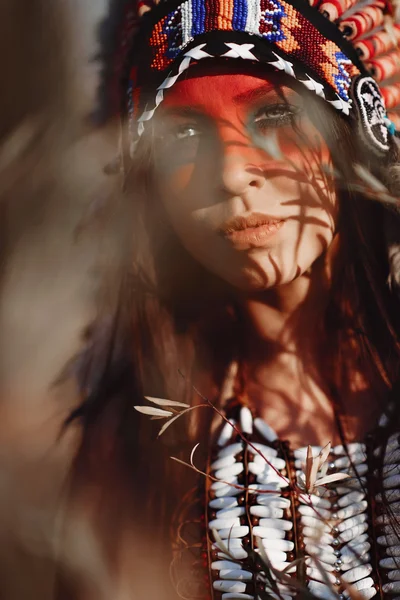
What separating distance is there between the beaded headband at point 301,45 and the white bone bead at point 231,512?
1.51 ft

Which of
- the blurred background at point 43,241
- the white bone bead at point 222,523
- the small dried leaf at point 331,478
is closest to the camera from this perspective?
the small dried leaf at point 331,478

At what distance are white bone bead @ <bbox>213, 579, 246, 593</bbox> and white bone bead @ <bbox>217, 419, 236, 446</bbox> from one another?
0.16 m

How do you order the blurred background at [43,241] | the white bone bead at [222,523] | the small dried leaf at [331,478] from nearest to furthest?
the small dried leaf at [331,478], the white bone bead at [222,523], the blurred background at [43,241]

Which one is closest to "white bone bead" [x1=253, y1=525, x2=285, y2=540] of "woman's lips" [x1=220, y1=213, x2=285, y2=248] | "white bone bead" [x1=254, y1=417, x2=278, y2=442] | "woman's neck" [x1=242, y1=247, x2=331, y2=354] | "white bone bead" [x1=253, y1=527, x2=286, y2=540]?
"white bone bead" [x1=253, y1=527, x2=286, y2=540]

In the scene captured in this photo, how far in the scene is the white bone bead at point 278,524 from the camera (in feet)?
2.78

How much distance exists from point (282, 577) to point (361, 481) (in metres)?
0.21

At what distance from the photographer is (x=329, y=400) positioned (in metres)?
0.90

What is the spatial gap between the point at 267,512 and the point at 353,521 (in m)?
0.10

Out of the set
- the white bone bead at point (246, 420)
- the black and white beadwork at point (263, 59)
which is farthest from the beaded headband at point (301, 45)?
the white bone bead at point (246, 420)

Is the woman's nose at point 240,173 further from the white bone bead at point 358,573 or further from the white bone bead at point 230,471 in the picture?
the white bone bead at point 358,573

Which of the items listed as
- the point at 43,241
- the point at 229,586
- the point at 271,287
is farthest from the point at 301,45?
the point at 229,586

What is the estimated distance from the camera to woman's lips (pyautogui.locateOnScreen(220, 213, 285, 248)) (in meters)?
0.88

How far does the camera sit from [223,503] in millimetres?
870

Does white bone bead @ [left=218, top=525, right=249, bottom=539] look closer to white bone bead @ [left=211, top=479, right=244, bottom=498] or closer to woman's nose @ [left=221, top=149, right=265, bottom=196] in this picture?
white bone bead @ [left=211, top=479, right=244, bottom=498]
